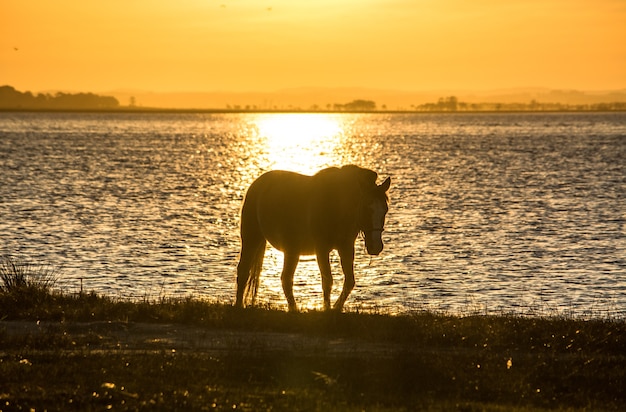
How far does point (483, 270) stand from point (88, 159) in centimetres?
9375

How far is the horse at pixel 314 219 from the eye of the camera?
17.2m

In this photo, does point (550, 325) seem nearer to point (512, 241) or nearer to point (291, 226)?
point (291, 226)

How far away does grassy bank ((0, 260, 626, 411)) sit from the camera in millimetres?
12453

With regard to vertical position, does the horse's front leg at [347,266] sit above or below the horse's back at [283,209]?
below

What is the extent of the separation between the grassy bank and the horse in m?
0.97

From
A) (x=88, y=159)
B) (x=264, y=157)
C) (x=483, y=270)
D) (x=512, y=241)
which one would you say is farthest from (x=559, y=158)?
(x=483, y=270)

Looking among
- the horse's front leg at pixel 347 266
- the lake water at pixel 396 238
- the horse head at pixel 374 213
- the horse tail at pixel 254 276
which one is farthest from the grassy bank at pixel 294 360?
the lake water at pixel 396 238

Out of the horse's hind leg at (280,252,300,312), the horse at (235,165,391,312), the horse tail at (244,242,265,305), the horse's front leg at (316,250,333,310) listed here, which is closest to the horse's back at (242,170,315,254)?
the horse at (235,165,391,312)

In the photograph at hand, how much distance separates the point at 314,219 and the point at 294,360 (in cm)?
418

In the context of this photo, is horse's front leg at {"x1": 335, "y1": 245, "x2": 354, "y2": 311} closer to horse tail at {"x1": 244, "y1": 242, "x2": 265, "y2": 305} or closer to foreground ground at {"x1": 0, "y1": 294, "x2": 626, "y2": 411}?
foreground ground at {"x1": 0, "y1": 294, "x2": 626, "y2": 411}

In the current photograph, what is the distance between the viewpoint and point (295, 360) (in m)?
14.3

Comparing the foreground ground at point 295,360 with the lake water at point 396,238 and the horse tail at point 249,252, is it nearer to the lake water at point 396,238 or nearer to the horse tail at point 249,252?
the horse tail at point 249,252

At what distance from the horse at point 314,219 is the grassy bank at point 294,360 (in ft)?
3.17

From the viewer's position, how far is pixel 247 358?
14320 millimetres
